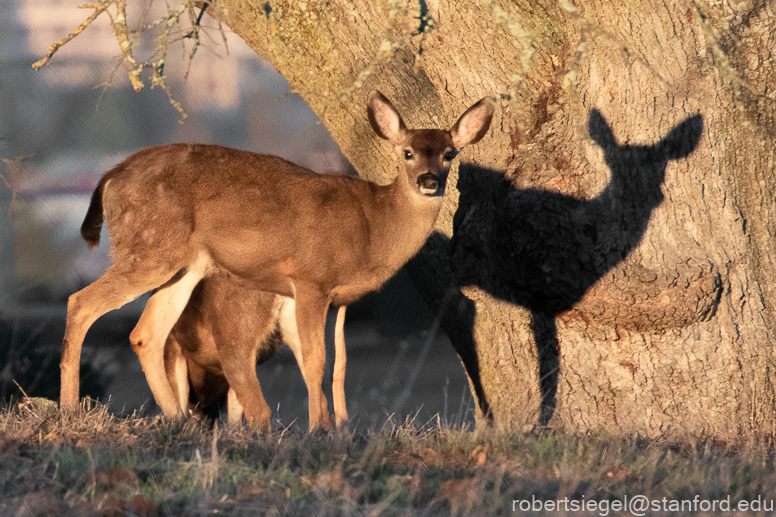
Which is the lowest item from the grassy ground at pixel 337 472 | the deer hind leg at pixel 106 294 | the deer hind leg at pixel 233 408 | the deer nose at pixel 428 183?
the deer hind leg at pixel 233 408

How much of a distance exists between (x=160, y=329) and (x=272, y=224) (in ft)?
3.33

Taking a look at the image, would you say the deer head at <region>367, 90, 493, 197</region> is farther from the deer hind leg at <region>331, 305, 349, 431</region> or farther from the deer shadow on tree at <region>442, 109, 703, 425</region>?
the deer hind leg at <region>331, 305, 349, 431</region>

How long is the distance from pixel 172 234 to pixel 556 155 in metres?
2.17

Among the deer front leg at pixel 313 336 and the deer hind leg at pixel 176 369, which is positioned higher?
the deer front leg at pixel 313 336

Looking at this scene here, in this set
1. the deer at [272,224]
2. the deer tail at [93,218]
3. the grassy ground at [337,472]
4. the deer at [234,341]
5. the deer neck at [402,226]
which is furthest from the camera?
the deer at [234,341]

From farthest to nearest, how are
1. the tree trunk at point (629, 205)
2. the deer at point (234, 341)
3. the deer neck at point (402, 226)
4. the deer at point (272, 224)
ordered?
1. the deer at point (234, 341)
2. the deer neck at point (402, 226)
3. the deer at point (272, 224)
4. the tree trunk at point (629, 205)

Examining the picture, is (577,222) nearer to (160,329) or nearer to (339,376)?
(339,376)

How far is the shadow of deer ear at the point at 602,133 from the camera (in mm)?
4578

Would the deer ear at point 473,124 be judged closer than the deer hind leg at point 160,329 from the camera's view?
Yes

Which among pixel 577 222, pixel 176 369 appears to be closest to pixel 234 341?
pixel 176 369

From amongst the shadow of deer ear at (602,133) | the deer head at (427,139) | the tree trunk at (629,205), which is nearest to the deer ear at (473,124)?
the deer head at (427,139)

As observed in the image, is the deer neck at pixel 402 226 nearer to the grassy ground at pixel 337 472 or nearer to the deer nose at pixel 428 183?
the deer nose at pixel 428 183

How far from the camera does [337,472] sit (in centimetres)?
305

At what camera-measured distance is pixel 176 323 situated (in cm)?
563
